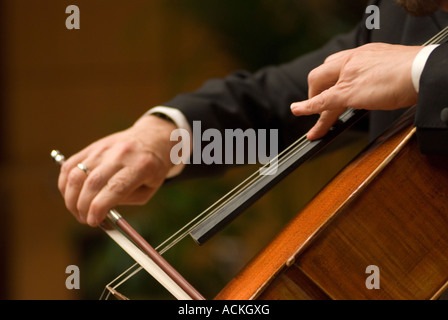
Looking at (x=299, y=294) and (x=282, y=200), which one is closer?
(x=299, y=294)

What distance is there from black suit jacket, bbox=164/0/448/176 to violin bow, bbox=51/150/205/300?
0.64ft

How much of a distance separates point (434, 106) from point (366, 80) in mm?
65

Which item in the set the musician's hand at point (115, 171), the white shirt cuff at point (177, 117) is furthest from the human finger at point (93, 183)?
the white shirt cuff at point (177, 117)

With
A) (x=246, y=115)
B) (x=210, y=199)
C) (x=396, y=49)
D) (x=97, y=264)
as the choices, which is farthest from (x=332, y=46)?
(x=97, y=264)

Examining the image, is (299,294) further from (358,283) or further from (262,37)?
(262,37)

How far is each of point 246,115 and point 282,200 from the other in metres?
0.34
